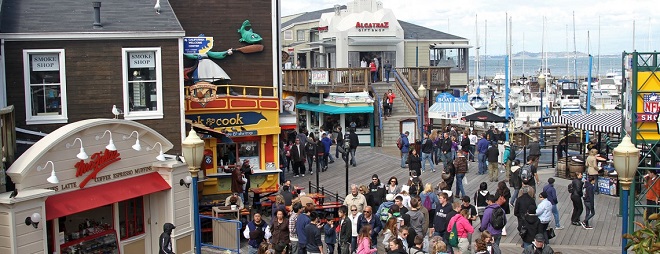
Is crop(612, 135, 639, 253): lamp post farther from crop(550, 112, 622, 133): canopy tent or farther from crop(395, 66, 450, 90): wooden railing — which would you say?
crop(395, 66, 450, 90): wooden railing

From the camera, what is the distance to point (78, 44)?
18.5m

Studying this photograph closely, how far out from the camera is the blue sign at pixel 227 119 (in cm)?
2322

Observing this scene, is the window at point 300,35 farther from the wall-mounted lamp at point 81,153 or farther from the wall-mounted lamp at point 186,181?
the wall-mounted lamp at point 81,153

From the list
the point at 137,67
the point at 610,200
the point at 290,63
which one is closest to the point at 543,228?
the point at 610,200

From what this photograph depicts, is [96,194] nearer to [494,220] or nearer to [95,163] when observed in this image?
[95,163]

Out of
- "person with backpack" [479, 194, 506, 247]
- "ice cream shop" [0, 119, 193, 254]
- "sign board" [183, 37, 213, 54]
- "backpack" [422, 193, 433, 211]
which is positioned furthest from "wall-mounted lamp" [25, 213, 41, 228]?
"sign board" [183, 37, 213, 54]

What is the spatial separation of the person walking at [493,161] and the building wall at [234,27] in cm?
732

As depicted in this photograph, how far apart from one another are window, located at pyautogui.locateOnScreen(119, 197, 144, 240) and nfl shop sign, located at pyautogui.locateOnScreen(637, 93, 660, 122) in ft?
37.1

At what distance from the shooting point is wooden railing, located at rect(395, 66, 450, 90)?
3900 centimetres

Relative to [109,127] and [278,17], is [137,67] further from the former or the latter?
[278,17]

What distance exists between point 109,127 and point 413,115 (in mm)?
21748

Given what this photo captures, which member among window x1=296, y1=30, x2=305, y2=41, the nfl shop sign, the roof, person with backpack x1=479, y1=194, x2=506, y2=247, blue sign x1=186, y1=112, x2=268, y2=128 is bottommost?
person with backpack x1=479, y1=194, x2=506, y2=247

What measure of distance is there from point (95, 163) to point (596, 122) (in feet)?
53.2

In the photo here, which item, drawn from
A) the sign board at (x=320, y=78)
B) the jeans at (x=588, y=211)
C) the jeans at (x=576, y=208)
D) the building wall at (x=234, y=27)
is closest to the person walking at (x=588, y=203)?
the jeans at (x=588, y=211)
